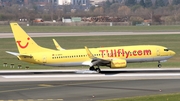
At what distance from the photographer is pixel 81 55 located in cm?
6488

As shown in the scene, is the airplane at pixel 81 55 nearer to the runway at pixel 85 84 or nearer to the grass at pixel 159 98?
the runway at pixel 85 84

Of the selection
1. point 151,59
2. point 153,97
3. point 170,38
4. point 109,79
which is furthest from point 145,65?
point 170,38

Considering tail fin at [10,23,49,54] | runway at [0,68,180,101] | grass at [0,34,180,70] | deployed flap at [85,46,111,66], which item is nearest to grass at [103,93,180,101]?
runway at [0,68,180,101]

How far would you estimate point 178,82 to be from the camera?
2159 inches

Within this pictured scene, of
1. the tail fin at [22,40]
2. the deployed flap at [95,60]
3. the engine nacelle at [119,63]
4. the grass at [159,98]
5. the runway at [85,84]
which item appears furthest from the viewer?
the tail fin at [22,40]

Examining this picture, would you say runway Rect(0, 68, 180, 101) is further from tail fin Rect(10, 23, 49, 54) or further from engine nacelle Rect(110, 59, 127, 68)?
tail fin Rect(10, 23, 49, 54)

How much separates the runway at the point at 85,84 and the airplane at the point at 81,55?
4.55ft

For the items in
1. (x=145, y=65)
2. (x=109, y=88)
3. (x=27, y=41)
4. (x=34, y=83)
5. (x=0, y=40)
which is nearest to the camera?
(x=109, y=88)

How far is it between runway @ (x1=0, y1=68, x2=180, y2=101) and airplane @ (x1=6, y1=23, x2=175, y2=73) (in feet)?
4.55

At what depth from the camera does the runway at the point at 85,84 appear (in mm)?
46594

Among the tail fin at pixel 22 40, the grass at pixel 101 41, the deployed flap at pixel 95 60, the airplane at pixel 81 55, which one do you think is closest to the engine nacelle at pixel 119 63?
the airplane at pixel 81 55

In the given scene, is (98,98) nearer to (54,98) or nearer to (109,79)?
(54,98)

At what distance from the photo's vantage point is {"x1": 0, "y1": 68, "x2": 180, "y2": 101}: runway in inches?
1834

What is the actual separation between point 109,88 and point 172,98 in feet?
27.9
